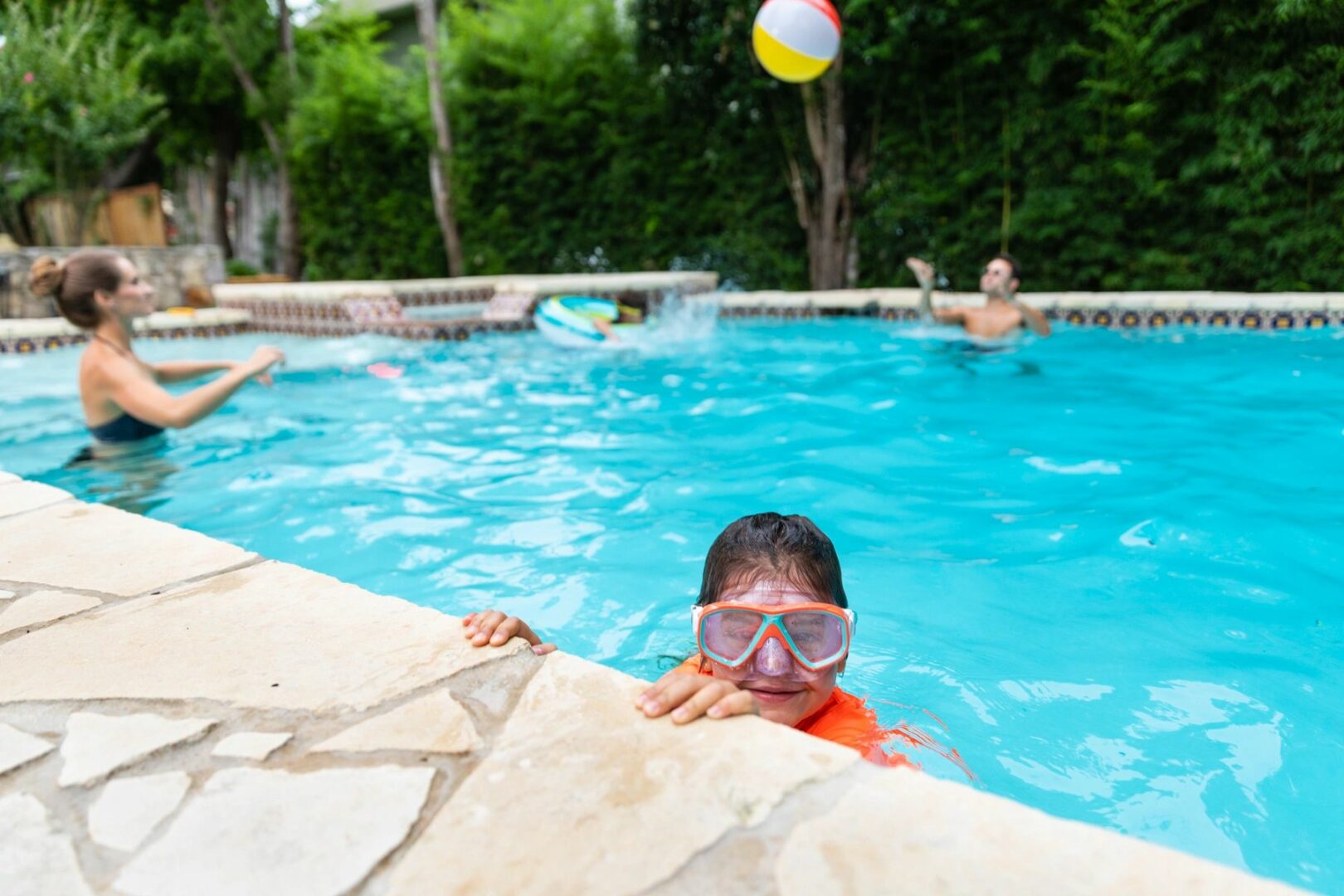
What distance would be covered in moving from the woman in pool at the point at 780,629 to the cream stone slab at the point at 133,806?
58 centimetres

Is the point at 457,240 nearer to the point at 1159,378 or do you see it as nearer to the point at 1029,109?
the point at 1029,109

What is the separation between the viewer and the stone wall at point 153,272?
42.6ft

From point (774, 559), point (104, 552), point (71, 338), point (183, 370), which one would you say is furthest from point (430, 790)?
point (71, 338)

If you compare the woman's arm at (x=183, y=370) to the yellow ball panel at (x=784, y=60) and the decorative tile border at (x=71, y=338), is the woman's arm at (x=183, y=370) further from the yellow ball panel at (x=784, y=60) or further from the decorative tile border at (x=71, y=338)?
the decorative tile border at (x=71, y=338)

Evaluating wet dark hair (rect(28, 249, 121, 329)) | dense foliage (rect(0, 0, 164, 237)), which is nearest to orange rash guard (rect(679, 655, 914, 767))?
wet dark hair (rect(28, 249, 121, 329))

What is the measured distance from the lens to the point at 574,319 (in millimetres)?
9969

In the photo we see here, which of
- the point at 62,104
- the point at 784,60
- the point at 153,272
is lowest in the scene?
the point at 153,272

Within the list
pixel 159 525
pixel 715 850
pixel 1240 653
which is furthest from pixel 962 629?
pixel 159 525

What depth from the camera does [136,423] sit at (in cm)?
535

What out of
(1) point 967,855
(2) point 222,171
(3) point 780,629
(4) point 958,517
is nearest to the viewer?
(1) point 967,855

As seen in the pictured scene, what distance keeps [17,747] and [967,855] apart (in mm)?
1440

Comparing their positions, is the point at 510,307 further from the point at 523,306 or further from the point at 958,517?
the point at 958,517

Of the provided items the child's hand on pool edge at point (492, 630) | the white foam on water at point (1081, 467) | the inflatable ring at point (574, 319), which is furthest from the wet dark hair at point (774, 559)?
the inflatable ring at point (574, 319)

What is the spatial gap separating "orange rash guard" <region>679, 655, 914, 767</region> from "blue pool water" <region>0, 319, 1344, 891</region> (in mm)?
365
